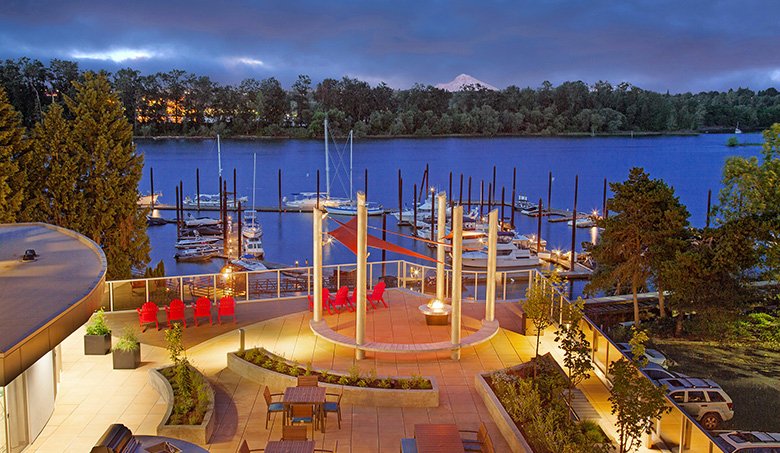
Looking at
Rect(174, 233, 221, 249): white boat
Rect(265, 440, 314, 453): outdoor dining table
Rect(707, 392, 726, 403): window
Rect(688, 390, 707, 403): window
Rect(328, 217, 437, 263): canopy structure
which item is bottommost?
Rect(174, 233, 221, 249): white boat

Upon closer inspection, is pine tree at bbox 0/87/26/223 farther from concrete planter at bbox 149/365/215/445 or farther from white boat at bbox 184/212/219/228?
white boat at bbox 184/212/219/228

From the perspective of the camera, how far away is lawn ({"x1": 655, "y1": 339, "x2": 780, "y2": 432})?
22.4 metres

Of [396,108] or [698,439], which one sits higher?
[396,108]

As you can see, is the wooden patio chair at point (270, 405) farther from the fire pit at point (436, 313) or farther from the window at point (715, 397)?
the window at point (715, 397)

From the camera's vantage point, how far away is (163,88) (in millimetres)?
118875

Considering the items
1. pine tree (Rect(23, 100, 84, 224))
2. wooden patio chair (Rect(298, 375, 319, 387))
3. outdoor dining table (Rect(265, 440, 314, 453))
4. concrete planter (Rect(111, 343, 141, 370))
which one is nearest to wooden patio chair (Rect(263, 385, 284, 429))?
wooden patio chair (Rect(298, 375, 319, 387))

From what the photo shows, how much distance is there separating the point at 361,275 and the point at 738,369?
781 inches

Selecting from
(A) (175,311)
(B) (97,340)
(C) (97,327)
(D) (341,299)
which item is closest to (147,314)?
(A) (175,311)

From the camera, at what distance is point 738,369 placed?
24219 millimetres

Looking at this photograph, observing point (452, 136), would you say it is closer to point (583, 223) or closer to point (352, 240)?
point (583, 223)

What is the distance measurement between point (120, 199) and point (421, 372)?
49.1ft

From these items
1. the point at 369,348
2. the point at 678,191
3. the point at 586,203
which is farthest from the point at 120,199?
the point at 678,191

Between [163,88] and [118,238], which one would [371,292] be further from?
[163,88]

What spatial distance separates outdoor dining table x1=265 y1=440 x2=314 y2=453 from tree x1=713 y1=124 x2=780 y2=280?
20315 millimetres
